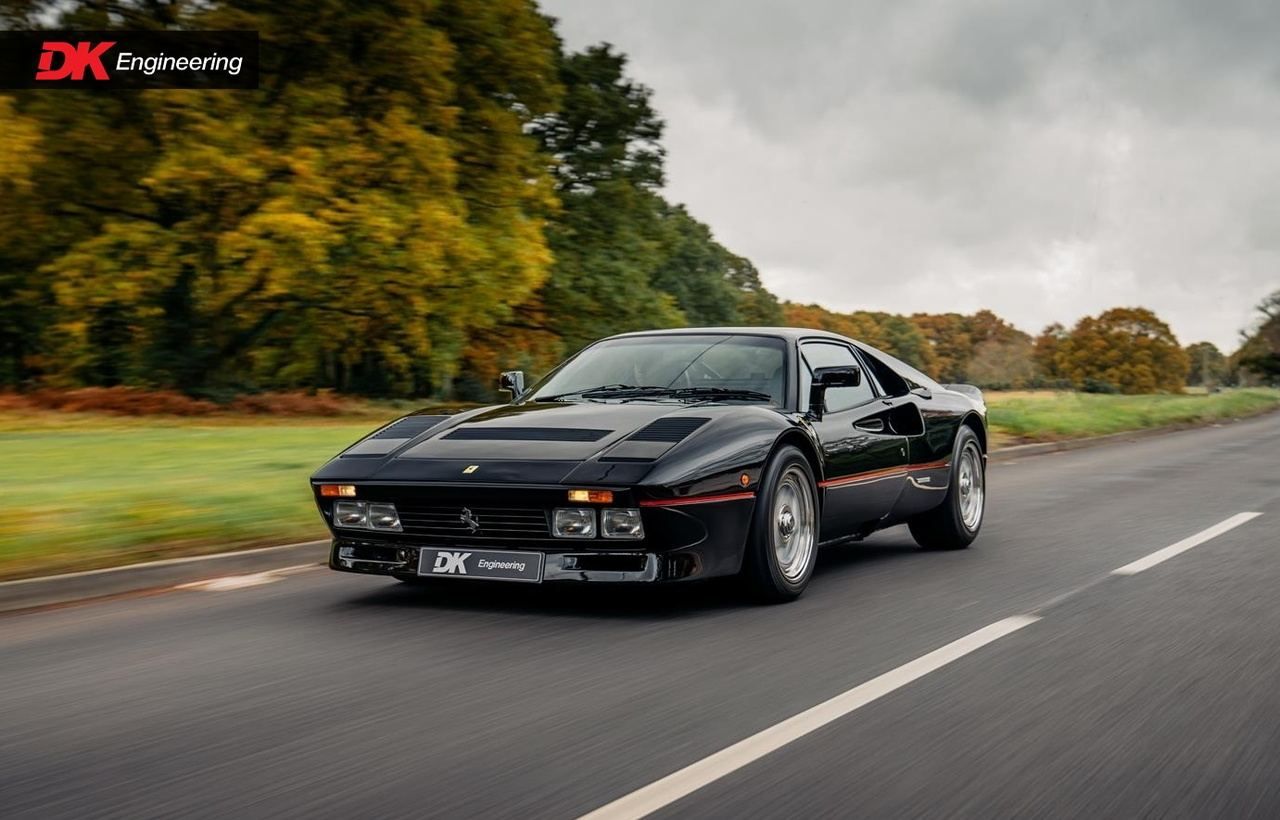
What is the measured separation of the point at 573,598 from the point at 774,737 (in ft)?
8.44

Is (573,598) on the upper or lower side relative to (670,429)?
lower

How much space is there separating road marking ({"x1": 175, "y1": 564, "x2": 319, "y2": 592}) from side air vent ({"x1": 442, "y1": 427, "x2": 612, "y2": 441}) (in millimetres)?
1710

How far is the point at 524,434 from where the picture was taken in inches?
241

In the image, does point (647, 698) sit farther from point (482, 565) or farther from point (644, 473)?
point (482, 565)

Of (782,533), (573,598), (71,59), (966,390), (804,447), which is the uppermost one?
(71,59)

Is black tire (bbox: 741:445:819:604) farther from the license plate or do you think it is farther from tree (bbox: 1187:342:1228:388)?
tree (bbox: 1187:342:1228:388)

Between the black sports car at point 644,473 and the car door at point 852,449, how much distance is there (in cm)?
1

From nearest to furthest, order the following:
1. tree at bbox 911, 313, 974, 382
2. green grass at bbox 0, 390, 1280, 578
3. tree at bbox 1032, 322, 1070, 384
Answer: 1. green grass at bbox 0, 390, 1280, 578
2. tree at bbox 1032, 322, 1070, 384
3. tree at bbox 911, 313, 974, 382

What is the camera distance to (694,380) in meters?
6.97

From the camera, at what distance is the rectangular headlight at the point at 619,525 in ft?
18.4

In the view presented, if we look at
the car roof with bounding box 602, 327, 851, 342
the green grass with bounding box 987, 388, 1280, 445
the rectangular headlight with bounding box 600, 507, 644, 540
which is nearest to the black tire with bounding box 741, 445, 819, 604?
the rectangular headlight with bounding box 600, 507, 644, 540

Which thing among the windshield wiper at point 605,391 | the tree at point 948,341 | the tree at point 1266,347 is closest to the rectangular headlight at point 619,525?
the windshield wiper at point 605,391

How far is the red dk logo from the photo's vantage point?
2327 centimetres

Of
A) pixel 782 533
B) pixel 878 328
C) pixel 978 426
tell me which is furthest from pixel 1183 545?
pixel 878 328
